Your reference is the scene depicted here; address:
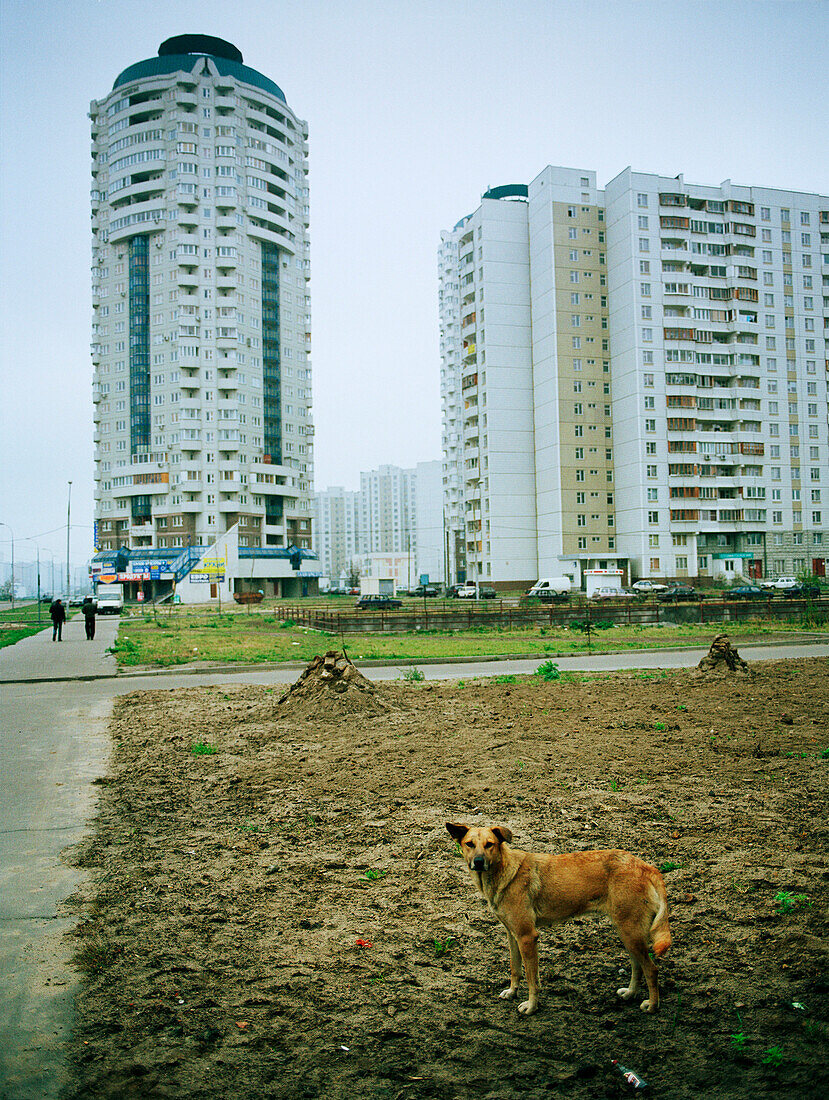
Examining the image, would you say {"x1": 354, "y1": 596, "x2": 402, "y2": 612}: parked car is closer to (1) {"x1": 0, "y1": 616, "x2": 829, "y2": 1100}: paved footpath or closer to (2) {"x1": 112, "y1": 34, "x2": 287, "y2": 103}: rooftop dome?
(1) {"x1": 0, "y1": 616, "x2": 829, "y2": 1100}: paved footpath

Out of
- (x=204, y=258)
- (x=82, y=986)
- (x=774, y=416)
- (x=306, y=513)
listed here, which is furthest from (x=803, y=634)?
(x=204, y=258)

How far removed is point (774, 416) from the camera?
3098 inches

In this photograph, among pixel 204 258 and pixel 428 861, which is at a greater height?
pixel 204 258

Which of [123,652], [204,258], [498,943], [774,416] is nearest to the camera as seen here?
[498,943]

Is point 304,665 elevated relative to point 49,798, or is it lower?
lower

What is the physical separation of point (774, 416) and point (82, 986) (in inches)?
3409

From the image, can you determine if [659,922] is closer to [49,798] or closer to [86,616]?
[49,798]

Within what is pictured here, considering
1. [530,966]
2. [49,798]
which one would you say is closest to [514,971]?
[530,966]

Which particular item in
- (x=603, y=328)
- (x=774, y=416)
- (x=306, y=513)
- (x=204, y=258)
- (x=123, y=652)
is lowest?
(x=123, y=652)

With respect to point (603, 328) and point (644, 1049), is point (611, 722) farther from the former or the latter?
point (603, 328)

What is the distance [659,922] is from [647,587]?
6531 centimetres

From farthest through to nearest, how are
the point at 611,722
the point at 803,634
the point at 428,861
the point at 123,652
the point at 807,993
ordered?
1. the point at 803,634
2. the point at 123,652
3. the point at 611,722
4. the point at 428,861
5. the point at 807,993

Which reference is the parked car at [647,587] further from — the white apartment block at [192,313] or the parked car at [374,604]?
the white apartment block at [192,313]

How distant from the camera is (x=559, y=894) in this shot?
13.2 ft
